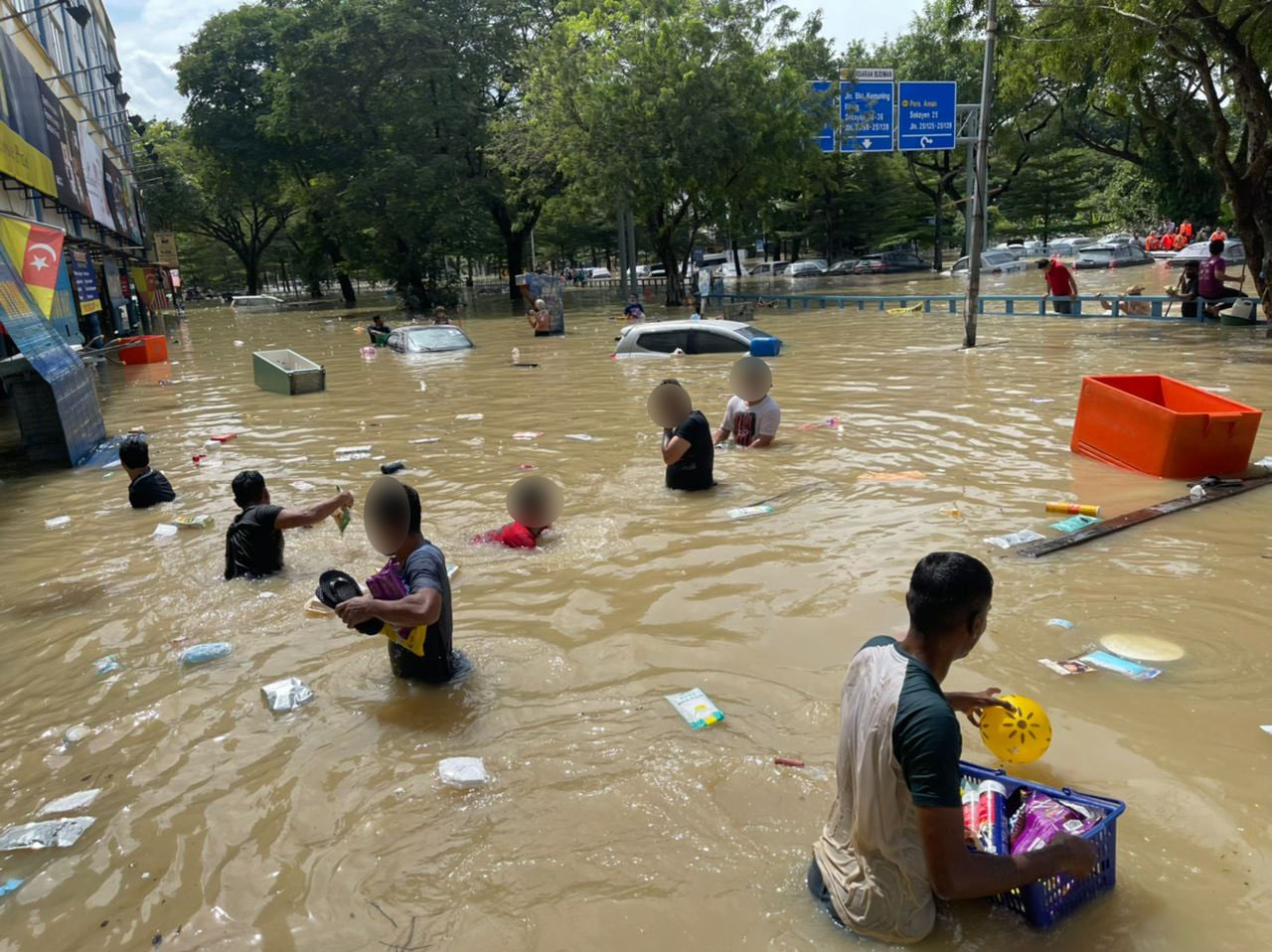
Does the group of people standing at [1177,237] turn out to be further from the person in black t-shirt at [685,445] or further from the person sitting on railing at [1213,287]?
the person in black t-shirt at [685,445]

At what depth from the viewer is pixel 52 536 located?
26.5 ft

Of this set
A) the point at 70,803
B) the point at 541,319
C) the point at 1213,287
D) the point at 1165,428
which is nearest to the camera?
the point at 70,803

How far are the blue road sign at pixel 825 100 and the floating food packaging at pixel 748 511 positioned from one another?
2490cm

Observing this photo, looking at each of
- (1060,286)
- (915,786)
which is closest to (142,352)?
(1060,286)

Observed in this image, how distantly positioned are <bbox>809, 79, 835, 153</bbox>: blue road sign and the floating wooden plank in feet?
81.1

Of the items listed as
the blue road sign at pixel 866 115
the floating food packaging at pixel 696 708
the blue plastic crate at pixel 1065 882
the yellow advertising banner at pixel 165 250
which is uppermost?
the blue road sign at pixel 866 115

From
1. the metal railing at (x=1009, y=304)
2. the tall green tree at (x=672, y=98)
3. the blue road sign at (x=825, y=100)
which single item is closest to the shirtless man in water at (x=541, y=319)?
the tall green tree at (x=672, y=98)

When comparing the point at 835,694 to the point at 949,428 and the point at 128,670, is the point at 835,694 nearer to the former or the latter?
the point at 128,670

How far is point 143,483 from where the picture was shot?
860 centimetres

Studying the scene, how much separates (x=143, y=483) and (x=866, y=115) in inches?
1111

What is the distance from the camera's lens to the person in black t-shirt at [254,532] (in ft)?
20.7

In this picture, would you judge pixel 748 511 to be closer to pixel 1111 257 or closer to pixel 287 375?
pixel 287 375

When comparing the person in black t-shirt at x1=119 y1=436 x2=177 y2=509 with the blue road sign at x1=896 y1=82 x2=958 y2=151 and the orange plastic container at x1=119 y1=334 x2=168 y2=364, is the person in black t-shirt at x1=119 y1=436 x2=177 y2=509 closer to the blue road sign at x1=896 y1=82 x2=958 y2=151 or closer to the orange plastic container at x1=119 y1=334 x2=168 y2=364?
the orange plastic container at x1=119 y1=334 x2=168 y2=364

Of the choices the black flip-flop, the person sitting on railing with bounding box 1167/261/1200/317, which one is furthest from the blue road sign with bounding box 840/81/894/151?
the black flip-flop
